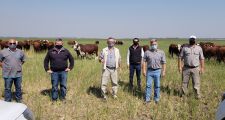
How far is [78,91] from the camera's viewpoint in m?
11.4

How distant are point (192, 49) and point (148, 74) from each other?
1525 mm

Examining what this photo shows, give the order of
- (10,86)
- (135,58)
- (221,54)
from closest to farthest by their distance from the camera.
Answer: (10,86), (135,58), (221,54)

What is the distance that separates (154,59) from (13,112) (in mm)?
6262

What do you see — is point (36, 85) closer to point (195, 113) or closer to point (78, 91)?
point (78, 91)

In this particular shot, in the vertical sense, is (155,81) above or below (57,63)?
below

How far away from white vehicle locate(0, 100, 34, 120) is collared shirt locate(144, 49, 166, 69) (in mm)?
5717

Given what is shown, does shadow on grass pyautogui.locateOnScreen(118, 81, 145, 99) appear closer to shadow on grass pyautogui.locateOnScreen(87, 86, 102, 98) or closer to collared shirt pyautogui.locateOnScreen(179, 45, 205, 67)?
shadow on grass pyautogui.locateOnScreen(87, 86, 102, 98)

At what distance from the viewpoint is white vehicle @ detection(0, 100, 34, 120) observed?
12.7 ft

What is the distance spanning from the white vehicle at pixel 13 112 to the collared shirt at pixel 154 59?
18.8 ft

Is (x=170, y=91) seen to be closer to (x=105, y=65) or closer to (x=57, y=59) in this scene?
(x=105, y=65)

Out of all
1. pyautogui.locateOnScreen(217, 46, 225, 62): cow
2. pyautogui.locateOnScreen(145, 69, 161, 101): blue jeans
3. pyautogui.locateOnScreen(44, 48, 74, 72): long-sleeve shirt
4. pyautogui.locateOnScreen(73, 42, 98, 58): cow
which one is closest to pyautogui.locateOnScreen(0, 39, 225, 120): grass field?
pyautogui.locateOnScreen(145, 69, 161, 101): blue jeans

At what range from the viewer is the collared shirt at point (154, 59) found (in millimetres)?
9859

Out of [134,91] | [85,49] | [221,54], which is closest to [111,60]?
[134,91]

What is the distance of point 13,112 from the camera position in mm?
4066
